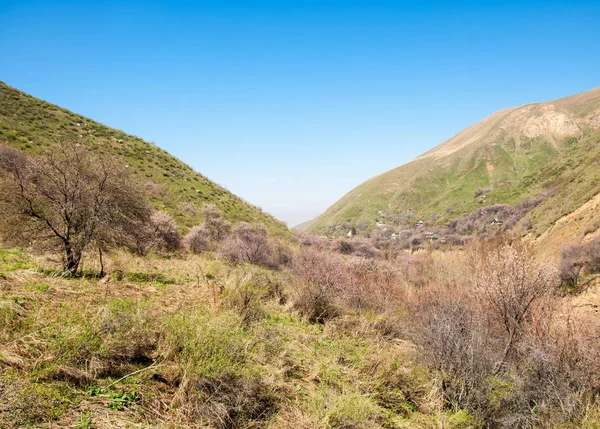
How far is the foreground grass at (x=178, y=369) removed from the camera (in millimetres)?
3645

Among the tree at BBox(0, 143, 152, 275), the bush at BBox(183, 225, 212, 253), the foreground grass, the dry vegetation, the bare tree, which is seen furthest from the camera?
the bush at BBox(183, 225, 212, 253)

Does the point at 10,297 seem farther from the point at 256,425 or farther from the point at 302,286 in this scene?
the point at 302,286

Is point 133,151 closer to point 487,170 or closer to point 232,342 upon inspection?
point 232,342

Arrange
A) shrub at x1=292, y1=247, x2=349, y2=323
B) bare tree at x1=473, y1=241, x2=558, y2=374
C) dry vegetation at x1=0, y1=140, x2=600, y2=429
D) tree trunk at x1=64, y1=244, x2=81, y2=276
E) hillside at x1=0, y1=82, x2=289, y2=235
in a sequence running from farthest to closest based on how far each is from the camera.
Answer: hillside at x1=0, y1=82, x2=289, y2=235
shrub at x1=292, y1=247, x2=349, y2=323
tree trunk at x1=64, y1=244, x2=81, y2=276
bare tree at x1=473, y1=241, x2=558, y2=374
dry vegetation at x1=0, y1=140, x2=600, y2=429

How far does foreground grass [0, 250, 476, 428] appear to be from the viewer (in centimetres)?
364

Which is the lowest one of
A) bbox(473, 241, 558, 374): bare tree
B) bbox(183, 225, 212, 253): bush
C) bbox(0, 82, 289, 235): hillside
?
bbox(473, 241, 558, 374): bare tree

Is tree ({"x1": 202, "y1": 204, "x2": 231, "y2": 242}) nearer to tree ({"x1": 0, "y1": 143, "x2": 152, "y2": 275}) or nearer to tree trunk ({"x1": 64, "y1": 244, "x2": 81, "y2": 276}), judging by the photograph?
tree ({"x1": 0, "y1": 143, "x2": 152, "y2": 275})

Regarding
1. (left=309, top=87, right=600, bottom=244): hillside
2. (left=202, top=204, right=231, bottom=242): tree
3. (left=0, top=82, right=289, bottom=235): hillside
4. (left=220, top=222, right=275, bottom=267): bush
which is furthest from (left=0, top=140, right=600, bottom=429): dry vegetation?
(left=309, top=87, right=600, bottom=244): hillside

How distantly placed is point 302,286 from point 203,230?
14853 mm

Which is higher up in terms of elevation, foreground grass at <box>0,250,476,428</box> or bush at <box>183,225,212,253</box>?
bush at <box>183,225,212,253</box>

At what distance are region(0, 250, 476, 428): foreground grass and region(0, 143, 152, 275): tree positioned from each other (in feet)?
4.32

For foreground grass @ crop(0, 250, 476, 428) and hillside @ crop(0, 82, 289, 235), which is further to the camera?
hillside @ crop(0, 82, 289, 235)

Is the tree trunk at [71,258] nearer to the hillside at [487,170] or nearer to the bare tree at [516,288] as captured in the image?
the bare tree at [516,288]

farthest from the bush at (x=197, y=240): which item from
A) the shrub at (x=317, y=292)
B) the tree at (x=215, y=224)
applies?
the shrub at (x=317, y=292)
